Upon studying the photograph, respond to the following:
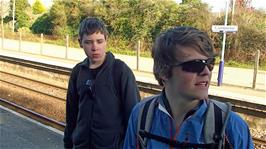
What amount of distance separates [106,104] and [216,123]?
1.33 metres

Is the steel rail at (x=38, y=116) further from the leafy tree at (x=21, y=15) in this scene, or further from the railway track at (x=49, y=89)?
the leafy tree at (x=21, y=15)

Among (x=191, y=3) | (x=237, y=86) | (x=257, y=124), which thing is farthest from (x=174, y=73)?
(x=191, y=3)

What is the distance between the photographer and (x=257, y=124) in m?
8.43

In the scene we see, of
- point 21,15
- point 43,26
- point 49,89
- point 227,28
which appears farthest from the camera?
point 21,15

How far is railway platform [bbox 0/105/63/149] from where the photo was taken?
21.9 ft

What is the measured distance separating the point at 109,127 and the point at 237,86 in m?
11.8

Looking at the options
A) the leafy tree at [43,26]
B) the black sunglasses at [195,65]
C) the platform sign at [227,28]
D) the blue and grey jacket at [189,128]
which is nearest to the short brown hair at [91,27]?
the blue and grey jacket at [189,128]

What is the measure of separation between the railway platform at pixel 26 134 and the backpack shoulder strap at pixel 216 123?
5.12 meters

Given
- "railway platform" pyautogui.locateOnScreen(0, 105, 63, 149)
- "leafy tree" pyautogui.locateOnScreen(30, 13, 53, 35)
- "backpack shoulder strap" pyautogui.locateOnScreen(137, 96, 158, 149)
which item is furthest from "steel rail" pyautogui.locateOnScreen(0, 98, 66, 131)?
"leafy tree" pyautogui.locateOnScreen(30, 13, 53, 35)

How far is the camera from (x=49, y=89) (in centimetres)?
1304

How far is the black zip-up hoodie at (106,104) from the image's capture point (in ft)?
9.74

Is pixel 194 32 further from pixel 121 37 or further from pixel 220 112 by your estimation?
pixel 121 37

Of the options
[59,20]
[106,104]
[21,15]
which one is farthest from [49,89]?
[21,15]

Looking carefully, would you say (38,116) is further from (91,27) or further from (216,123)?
(216,123)
